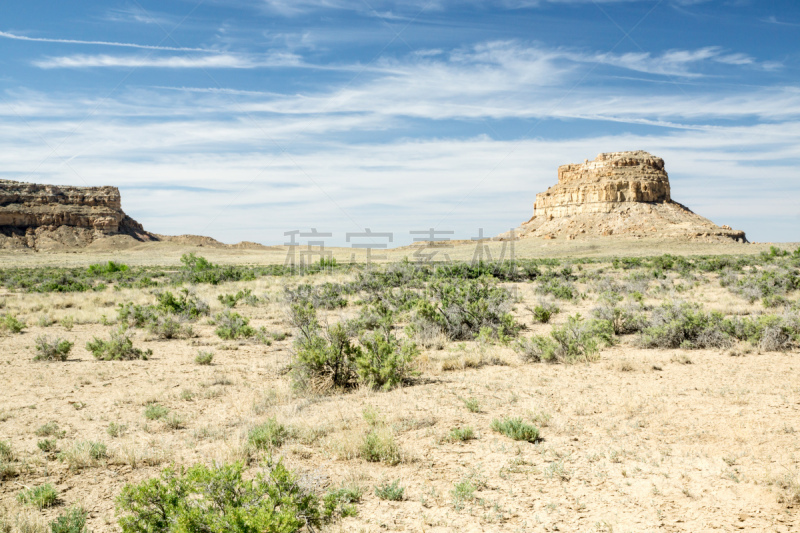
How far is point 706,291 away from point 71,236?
128m

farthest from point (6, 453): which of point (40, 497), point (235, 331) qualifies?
point (235, 331)

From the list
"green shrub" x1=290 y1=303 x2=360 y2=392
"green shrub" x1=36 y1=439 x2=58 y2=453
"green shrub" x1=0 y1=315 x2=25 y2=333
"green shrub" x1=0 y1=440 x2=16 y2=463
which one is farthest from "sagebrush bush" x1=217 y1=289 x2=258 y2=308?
"green shrub" x1=0 y1=440 x2=16 y2=463

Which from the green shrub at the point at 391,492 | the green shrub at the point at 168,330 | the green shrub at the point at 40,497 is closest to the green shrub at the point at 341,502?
the green shrub at the point at 391,492

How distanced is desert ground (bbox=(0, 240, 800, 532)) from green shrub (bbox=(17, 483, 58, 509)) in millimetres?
65

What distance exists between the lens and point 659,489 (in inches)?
174

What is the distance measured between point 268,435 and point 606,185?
108853 mm

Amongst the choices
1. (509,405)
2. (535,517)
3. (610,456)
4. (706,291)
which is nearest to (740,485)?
(610,456)

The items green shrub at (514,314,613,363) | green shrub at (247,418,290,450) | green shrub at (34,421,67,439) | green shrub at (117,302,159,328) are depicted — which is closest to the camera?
green shrub at (247,418,290,450)

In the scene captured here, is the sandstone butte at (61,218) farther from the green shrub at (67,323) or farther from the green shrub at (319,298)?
the green shrub at (319,298)

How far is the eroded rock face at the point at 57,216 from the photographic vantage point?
4193 inches

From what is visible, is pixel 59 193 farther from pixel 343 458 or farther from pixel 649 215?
pixel 343 458

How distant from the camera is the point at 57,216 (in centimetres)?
11362

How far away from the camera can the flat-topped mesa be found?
3991 inches

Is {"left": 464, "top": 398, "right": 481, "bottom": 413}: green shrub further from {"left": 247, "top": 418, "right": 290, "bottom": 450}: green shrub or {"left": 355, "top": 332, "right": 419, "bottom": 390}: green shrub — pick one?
{"left": 247, "top": 418, "right": 290, "bottom": 450}: green shrub
